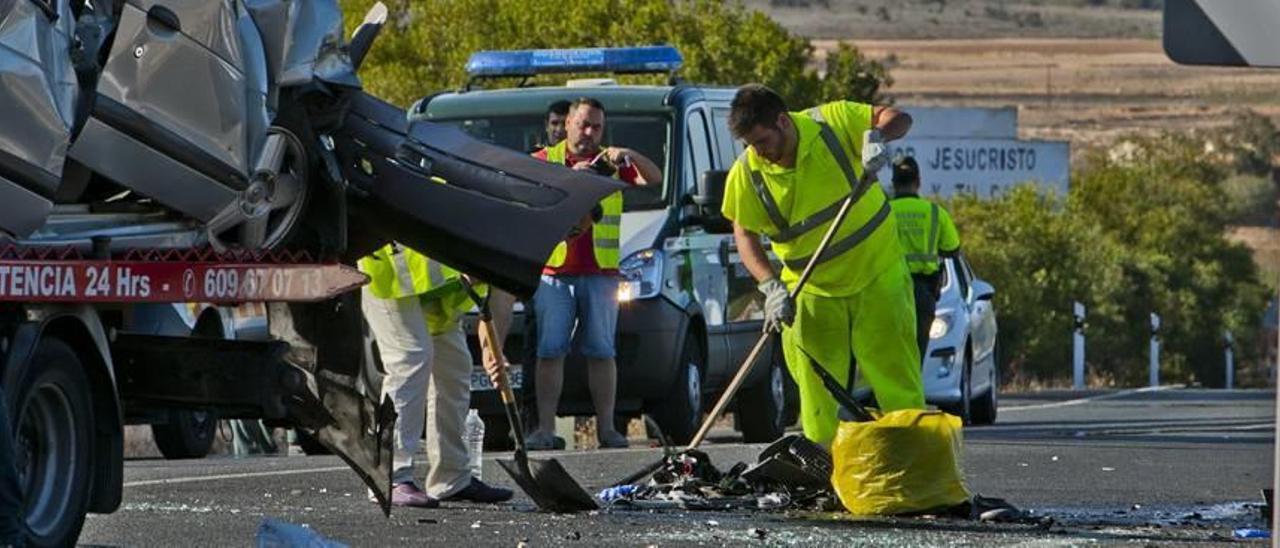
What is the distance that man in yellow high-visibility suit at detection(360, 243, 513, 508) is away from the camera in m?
11.7

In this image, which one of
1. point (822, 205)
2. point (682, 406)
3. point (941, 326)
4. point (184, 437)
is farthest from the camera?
point (941, 326)

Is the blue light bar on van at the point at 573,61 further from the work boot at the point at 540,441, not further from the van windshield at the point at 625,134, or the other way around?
the work boot at the point at 540,441

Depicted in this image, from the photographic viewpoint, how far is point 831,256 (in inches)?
474

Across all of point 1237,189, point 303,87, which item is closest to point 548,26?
point 303,87

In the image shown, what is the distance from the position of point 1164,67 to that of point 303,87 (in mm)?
111374

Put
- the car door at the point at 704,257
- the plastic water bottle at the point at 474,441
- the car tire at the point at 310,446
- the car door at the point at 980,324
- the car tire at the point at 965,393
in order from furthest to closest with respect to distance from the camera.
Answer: the car door at the point at 980,324, the car tire at the point at 965,393, the car door at the point at 704,257, the car tire at the point at 310,446, the plastic water bottle at the point at 474,441

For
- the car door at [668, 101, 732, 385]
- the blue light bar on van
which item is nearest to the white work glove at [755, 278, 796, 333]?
the car door at [668, 101, 732, 385]

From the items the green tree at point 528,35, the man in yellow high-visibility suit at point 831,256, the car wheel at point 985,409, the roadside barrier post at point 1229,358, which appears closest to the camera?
the man in yellow high-visibility suit at point 831,256

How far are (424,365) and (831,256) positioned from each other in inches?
61.8

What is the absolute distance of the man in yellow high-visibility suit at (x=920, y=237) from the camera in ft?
57.3

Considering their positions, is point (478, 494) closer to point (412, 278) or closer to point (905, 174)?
point (412, 278)

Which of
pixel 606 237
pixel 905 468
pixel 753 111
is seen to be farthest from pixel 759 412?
pixel 905 468

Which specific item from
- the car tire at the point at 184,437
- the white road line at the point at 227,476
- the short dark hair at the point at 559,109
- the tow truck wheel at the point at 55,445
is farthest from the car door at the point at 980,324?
the tow truck wheel at the point at 55,445

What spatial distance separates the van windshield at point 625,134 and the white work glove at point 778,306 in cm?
488
